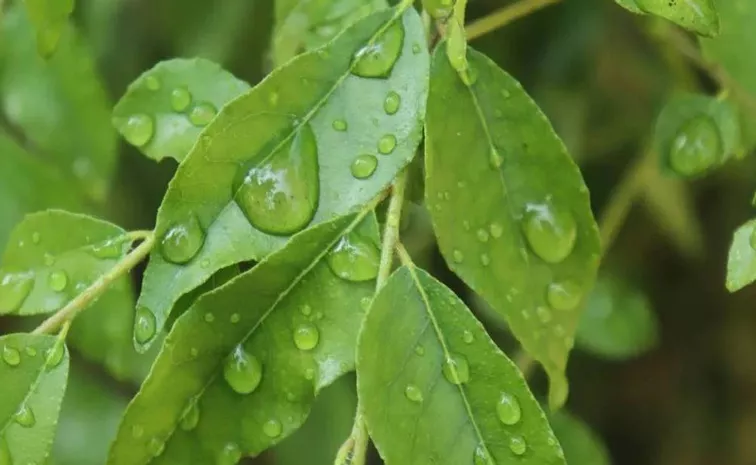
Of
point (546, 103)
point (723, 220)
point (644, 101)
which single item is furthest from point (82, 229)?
point (723, 220)

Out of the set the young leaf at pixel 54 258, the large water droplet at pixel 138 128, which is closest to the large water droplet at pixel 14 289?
the young leaf at pixel 54 258

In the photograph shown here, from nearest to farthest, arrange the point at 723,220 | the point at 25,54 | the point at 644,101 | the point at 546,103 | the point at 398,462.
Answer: the point at 398,462, the point at 25,54, the point at 546,103, the point at 644,101, the point at 723,220

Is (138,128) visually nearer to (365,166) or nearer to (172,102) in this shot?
(172,102)

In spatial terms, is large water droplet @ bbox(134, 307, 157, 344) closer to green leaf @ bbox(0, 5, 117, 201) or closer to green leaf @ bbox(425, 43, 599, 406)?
green leaf @ bbox(425, 43, 599, 406)

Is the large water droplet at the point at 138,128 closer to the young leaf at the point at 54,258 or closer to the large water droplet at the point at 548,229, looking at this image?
the young leaf at the point at 54,258

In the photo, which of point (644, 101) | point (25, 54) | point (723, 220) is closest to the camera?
point (25, 54)

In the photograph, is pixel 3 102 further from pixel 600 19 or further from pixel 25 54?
pixel 600 19

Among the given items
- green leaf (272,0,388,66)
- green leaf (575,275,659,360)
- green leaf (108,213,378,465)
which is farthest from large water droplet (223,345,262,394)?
green leaf (575,275,659,360)
